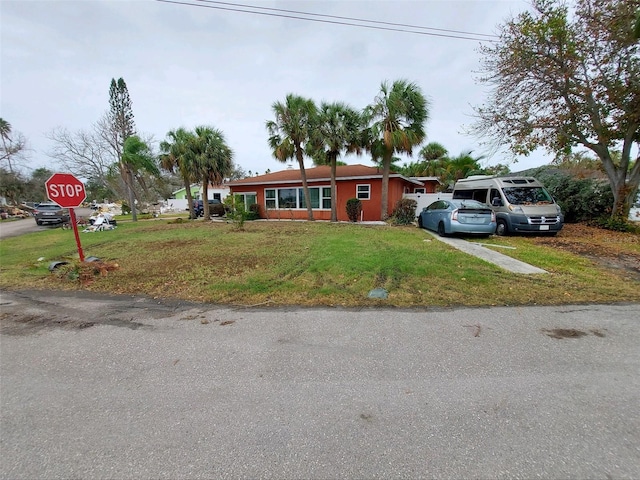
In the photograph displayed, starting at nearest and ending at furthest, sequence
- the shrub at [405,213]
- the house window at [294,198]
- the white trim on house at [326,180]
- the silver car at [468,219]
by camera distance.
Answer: the silver car at [468,219] < the shrub at [405,213] < the white trim on house at [326,180] < the house window at [294,198]

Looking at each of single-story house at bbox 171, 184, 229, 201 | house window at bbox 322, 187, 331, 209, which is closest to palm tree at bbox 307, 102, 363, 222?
house window at bbox 322, 187, 331, 209

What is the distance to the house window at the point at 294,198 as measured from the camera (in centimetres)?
1767

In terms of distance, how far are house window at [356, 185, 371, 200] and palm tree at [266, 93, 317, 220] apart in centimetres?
390

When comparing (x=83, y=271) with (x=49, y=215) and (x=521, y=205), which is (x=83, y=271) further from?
(x=49, y=215)

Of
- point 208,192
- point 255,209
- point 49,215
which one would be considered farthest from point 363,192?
point 208,192

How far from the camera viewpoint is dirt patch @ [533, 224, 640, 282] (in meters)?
6.11

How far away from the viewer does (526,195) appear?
400 inches

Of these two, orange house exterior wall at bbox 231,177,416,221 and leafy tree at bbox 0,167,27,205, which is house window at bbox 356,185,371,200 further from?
leafy tree at bbox 0,167,27,205

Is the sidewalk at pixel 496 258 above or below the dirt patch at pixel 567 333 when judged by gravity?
above

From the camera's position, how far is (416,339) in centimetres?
306

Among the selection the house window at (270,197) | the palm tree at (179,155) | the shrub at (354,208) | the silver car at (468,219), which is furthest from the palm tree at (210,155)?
the silver car at (468,219)

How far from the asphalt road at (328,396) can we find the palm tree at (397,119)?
1120 centimetres

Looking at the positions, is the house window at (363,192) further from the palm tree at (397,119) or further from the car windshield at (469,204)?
the car windshield at (469,204)

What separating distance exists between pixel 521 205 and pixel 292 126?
10.9 m
